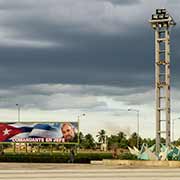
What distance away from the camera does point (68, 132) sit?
80938 mm

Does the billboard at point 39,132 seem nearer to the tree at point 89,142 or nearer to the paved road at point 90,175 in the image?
the paved road at point 90,175

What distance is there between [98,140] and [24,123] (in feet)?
303

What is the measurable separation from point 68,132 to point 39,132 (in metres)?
4.20

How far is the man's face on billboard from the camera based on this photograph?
8069 centimetres

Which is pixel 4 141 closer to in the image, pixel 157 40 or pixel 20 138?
pixel 20 138

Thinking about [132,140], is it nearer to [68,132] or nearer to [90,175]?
[68,132]

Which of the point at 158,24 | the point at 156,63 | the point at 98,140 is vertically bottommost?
the point at 98,140

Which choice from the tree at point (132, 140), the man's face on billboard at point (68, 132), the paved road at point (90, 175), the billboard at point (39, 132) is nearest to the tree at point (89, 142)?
the tree at point (132, 140)

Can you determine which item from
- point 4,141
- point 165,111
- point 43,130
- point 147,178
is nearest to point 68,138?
point 43,130

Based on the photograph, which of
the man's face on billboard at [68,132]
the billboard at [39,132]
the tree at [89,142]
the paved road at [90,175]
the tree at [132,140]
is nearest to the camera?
the paved road at [90,175]

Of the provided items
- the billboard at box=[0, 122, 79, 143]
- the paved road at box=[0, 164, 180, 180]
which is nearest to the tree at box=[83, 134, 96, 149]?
the billboard at box=[0, 122, 79, 143]

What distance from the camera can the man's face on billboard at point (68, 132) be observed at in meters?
80.7

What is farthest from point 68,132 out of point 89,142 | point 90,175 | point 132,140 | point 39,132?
point 89,142

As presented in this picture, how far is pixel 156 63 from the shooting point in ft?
199
